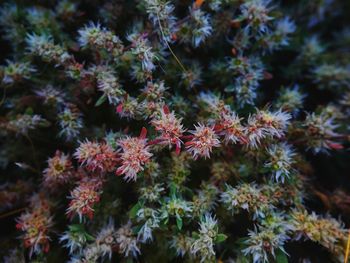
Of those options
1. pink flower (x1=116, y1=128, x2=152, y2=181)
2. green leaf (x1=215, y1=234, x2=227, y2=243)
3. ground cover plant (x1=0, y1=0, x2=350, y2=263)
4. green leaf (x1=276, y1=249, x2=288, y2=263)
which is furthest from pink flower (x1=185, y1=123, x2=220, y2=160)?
green leaf (x1=276, y1=249, x2=288, y2=263)

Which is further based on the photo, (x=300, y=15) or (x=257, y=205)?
(x=300, y=15)

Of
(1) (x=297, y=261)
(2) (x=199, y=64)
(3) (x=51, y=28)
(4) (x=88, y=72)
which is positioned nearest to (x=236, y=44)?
(2) (x=199, y=64)

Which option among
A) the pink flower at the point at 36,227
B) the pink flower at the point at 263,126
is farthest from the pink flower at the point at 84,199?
the pink flower at the point at 263,126

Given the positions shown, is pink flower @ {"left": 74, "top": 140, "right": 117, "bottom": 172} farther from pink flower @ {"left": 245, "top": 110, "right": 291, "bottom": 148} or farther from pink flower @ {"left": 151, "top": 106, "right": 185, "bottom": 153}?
pink flower @ {"left": 245, "top": 110, "right": 291, "bottom": 148}

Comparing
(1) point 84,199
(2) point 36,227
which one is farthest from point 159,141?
(2) point 36,227

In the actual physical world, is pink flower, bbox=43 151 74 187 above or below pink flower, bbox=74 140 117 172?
below

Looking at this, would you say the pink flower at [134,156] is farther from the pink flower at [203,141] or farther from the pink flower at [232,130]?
the pink flower at [232,130]

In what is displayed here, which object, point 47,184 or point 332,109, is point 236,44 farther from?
point 47,184
